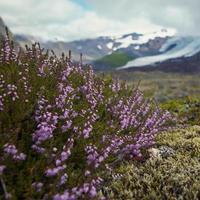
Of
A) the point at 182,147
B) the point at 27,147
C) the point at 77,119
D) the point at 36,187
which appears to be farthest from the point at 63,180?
the point at 182,147

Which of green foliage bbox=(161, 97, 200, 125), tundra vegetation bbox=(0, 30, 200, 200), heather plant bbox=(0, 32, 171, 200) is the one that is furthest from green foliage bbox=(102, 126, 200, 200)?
green foliage bbox=(161, 97, 200, 125)

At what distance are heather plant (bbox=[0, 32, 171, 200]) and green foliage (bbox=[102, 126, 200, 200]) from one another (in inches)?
8.5

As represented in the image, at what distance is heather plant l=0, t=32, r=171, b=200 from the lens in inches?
194

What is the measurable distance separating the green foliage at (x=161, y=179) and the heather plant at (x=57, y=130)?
22 cm

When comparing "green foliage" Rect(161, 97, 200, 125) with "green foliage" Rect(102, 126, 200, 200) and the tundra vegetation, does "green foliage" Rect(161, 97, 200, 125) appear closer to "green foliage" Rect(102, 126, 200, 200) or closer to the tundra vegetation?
the tundra vegetation

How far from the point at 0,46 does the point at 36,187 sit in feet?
13.1

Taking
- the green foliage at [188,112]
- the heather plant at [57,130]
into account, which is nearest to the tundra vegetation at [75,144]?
the heather plant at [57,130]

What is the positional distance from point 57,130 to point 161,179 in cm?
163

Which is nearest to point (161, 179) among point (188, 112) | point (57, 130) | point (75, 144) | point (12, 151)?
point (75, 144)

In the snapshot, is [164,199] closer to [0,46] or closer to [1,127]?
[1,127]

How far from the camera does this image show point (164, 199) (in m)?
6.13

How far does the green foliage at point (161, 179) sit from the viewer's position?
617 cm

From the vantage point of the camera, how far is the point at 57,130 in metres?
6.20

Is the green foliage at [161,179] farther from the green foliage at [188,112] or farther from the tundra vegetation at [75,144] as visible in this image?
the green foliage at [188,112]
